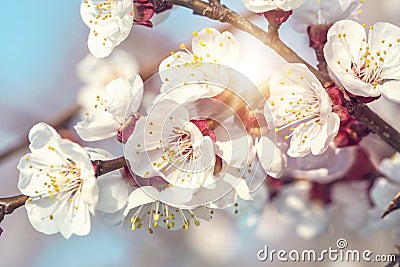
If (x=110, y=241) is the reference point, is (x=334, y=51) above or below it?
above

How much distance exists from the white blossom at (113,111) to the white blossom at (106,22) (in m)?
0.06

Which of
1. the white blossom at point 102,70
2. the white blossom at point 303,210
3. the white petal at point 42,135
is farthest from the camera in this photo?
the white blossom at point 102,70

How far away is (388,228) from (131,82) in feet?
1.71

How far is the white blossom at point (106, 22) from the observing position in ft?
2.02

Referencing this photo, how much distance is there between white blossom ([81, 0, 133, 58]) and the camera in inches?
24.2

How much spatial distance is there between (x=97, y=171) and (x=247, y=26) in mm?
212

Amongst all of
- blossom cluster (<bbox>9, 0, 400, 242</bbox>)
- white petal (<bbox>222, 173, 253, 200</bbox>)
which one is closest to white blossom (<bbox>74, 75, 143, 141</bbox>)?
blossom cluster (<bbox>9, 0, 400, 242</bbox>)

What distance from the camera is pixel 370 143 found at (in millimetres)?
982

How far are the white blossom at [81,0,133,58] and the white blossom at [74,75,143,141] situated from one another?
0.06m

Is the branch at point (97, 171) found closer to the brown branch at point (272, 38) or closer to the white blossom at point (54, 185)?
the white blossom at point (54, 185)

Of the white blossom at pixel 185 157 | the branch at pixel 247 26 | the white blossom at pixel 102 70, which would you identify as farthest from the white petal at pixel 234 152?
the white blossom at pixel 102 70

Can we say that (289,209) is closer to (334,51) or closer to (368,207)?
(368,207)

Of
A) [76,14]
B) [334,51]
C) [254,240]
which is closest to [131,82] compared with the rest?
[334,51]

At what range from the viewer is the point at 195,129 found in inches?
22.7
